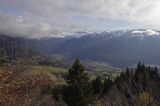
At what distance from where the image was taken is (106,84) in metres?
79.9

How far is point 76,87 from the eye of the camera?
1940 inches

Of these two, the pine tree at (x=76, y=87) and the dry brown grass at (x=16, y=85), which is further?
the pine tree at (x=76, y=87)

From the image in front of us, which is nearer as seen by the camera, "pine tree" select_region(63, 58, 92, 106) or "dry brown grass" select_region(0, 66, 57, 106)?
"dry brown grass" select_region(0, 66, 57, 106)

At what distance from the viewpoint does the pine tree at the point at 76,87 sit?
4919cm

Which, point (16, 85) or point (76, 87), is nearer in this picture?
point (16, 85)

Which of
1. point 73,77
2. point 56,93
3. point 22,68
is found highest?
point 22,68

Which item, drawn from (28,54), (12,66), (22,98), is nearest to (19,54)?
(28,54)

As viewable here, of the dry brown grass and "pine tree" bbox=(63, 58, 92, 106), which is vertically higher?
the dry brown grass

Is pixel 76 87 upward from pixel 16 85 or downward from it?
downward

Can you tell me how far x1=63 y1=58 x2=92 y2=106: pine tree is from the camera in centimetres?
4919

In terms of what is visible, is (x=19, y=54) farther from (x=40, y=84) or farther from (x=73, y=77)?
(x=73, y=77)

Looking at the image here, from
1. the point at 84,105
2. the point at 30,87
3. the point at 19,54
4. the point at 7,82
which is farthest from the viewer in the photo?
the point at 84,105

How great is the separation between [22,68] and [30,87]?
3.98ft

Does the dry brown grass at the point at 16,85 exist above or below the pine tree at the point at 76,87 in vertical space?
above
